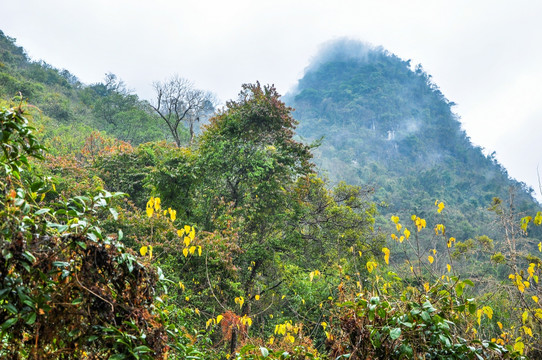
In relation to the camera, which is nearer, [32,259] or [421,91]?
[32,259]

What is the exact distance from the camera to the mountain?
34.1 meters

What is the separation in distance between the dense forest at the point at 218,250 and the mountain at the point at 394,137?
23.4 ft

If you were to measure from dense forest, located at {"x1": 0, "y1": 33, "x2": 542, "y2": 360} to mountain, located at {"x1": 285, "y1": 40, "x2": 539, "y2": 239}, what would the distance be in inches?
281

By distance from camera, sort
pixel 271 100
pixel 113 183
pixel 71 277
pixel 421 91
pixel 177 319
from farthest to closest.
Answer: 1. pixel 421 91
2. pixel 113 183
3. pixel 271 100
4. pixel 177 319
5. pixel 71 277

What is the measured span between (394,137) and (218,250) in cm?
5198

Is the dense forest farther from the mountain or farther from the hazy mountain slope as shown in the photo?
the mountain

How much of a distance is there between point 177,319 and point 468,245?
6451mm

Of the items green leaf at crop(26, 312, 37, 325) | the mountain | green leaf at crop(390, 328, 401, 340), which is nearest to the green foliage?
green leaf at crop(26, 312, 37, 325)

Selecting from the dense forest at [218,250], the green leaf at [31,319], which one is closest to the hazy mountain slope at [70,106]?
the dense forest at [218,250]

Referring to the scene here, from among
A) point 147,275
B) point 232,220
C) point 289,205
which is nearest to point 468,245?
point 289,205

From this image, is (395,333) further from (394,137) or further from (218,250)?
(394,137)

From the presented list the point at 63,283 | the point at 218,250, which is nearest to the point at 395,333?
the point at 63,283

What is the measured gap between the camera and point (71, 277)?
1.24 m

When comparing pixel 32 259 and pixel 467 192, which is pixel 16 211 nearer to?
pixel 32 259
